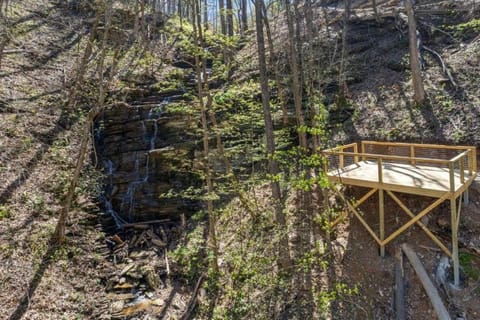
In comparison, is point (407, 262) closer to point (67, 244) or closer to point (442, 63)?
point (67, 244)

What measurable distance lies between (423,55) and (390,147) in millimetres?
5494

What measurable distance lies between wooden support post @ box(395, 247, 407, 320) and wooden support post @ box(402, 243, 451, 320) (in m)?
0.17

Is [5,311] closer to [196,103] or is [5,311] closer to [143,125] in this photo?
[196,103]

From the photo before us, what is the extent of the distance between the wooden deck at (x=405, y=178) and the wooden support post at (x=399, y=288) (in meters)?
1.44

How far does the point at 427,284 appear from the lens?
5.57 metres

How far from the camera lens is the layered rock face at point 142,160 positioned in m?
→ 9.27

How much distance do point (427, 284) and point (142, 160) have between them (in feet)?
28.4

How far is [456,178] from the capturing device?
6.32 metres

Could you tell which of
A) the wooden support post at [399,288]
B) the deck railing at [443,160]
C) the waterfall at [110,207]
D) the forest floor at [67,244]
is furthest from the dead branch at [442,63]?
the waterfall at [110,207]

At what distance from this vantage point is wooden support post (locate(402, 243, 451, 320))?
5.15m

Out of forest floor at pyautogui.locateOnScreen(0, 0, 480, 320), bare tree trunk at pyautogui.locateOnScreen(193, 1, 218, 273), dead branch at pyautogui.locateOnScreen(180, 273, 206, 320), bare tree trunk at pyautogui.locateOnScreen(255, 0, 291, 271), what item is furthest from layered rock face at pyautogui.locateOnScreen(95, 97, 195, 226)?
dead branch at pyautogui.locateOnScreen(180, 273, 206, 320)

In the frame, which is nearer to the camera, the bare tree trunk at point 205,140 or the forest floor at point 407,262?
the forest floor at point 407,262

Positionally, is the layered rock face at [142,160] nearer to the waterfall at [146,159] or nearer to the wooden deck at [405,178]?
the waterfall at [146,159]

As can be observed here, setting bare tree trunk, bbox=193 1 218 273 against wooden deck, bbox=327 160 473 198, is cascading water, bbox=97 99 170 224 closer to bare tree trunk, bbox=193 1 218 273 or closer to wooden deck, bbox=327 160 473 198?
bare tree trunk, bbox=193 1 218 273
